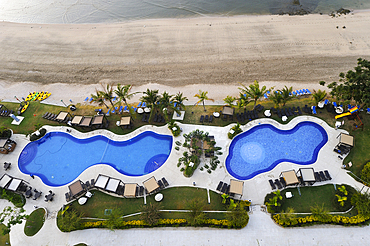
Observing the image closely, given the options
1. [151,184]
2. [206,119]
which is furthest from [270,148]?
[151,184]

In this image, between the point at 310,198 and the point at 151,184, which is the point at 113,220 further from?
the point at 310,198

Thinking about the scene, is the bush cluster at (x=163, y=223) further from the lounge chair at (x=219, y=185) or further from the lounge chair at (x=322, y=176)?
the lounge chair at (x=322, y=176)

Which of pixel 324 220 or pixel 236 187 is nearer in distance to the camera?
pixel 324 220

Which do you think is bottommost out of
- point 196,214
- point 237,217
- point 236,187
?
point 237,217

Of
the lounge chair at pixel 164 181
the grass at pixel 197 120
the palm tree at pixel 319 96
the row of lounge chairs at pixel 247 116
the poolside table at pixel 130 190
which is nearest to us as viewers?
the poolside table at pixel 130 190

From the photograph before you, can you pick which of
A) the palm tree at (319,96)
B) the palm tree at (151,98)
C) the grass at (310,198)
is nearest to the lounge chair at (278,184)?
the grass at (310,198)

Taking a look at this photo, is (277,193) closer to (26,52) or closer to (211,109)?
(211,109)
